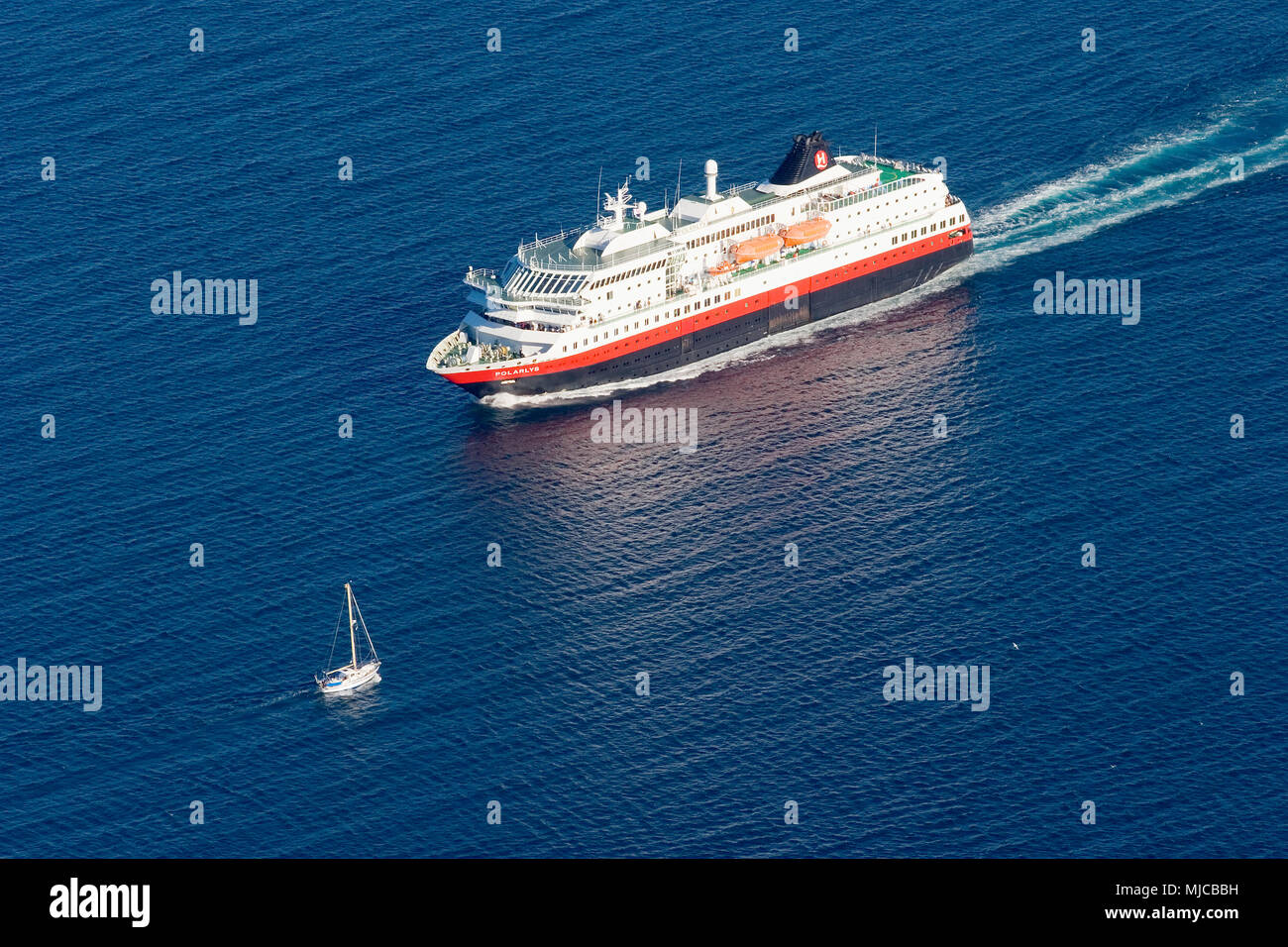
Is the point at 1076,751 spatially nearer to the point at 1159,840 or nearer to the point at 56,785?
the point at 1159,840

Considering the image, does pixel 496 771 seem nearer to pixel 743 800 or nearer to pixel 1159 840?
pixel 743 800

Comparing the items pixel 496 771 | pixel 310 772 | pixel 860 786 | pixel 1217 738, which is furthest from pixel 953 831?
pixel 310 772

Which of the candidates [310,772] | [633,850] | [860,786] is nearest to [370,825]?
[310,772]

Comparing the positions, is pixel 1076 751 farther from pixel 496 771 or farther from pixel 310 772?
pixel 310 772
